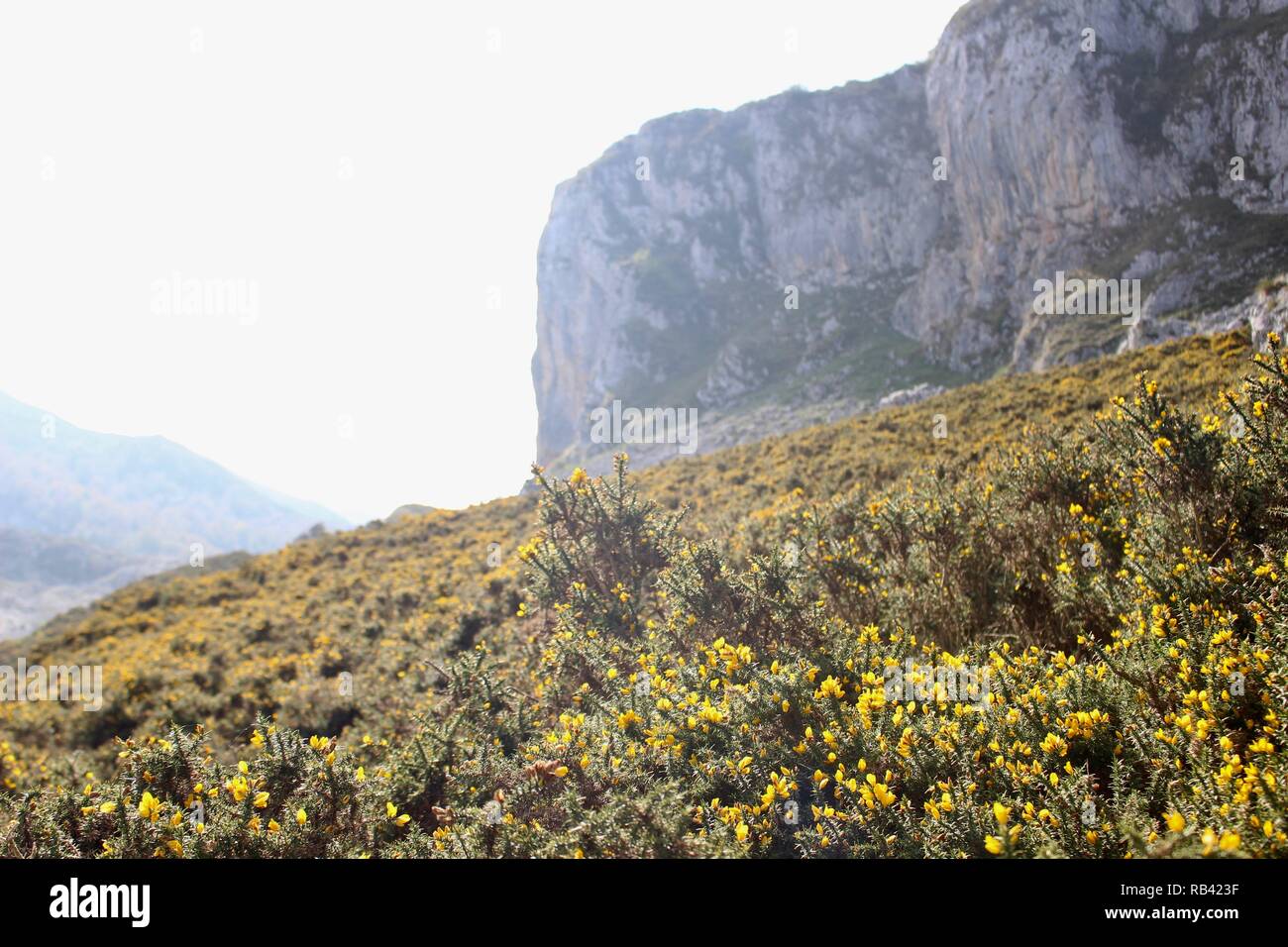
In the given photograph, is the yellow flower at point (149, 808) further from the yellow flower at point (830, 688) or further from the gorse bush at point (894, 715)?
the yellow flower at point (830, 688)

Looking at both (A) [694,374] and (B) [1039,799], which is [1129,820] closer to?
(B) [1039,799]

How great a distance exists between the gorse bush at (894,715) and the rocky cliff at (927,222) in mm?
12301

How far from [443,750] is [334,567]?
14.6 m

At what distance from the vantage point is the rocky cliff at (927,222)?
51625 mm

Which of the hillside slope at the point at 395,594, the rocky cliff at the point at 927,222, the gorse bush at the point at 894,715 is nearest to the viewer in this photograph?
the gorse bush at the point at 894,715

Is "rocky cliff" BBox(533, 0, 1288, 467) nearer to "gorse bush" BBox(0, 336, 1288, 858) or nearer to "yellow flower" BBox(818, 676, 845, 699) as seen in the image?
"gorse bush" BBox(0, 336, 1288, 858)

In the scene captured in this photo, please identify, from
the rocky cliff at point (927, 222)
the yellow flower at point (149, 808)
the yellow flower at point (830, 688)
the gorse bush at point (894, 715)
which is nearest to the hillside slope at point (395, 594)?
the gorse bush at point (894, 715)

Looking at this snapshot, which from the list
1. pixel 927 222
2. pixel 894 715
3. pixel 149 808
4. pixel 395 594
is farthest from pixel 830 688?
pixel 927 222

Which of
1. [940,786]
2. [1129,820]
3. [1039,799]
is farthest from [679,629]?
[1129,820]

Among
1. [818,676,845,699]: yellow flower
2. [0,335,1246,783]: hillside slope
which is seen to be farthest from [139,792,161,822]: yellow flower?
[818,676,845,699]: yellow flower

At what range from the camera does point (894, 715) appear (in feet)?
11.5

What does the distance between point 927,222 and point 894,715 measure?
3719 inches

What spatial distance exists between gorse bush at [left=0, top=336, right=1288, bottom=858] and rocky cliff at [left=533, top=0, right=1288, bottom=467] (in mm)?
12301

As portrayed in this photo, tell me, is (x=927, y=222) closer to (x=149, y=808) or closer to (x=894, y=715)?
(x=894, y=715)
